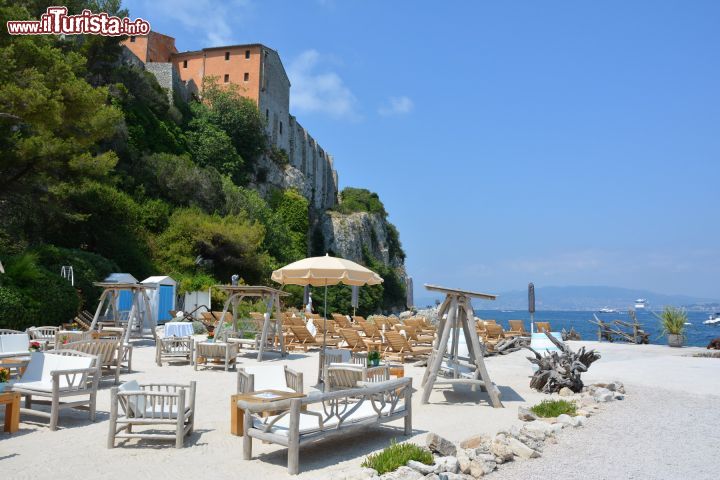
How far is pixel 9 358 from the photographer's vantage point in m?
8.20

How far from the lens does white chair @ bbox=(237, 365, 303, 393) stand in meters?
6.21

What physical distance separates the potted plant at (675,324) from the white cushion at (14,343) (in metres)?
18.5

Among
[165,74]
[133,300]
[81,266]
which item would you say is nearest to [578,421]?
[133,300]

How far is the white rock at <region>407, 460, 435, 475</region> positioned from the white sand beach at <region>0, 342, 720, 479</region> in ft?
1.75

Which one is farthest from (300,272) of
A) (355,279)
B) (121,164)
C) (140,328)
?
(121,164)

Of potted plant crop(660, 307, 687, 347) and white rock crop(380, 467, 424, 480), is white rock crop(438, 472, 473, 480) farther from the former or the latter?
potted plant crop(660, 307, 687, 347)

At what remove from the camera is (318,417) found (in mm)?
5152

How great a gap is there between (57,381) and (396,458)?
376 cm

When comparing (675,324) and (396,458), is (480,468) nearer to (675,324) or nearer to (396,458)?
(396,458)

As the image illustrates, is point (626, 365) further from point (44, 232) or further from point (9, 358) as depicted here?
point (44, 232)

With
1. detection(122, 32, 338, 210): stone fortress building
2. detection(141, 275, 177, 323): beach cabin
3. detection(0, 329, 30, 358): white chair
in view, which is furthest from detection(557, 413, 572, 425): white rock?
detection(122, 32, 338, 210): stone fortress building

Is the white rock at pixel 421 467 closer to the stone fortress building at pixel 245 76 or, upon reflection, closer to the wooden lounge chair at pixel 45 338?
the wooden lounge chair at pixel 45 338

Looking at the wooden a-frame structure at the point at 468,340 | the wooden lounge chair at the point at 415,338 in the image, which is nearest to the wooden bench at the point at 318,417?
A: the wooden a-frame structure at the point at 468,340

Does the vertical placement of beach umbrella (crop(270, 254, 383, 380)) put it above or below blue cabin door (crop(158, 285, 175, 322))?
above
